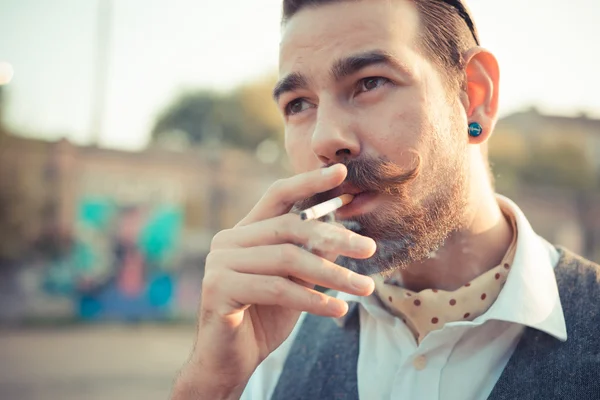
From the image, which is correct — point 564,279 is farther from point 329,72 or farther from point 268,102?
point 268,102

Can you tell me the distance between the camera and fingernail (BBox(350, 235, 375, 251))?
126cm

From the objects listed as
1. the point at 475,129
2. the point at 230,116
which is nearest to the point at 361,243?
the point at 475,129

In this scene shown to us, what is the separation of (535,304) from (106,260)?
56.5ft

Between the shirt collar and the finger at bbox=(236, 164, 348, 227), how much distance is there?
0.69 m

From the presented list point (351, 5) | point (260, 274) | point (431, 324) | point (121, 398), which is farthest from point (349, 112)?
point (121, 398)

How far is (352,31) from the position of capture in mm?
1654

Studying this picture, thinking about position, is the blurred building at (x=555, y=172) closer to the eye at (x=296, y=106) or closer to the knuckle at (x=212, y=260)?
the eye at (x=296, y=106)

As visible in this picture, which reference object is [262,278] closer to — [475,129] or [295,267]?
[295,267]

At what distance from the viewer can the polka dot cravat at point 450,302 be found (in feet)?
5.79

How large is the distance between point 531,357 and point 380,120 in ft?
2.85

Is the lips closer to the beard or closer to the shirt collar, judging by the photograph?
the beard

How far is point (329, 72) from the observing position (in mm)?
1658

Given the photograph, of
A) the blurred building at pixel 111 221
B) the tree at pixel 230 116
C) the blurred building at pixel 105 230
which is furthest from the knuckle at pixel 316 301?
the tree at pixel 230 116

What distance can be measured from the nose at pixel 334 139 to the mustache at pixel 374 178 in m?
0.03
